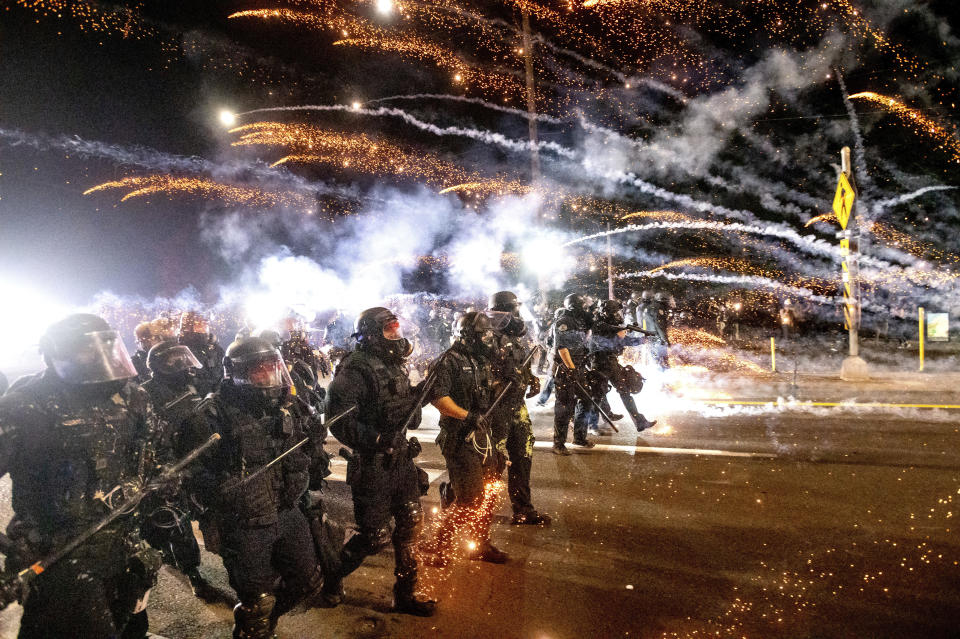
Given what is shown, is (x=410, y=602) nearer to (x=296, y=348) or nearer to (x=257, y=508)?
(x=257, y=508)

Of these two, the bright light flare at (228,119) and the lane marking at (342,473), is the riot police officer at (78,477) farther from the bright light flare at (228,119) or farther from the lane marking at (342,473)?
the bright light flare at (228,119)

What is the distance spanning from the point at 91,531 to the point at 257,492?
0.74 m

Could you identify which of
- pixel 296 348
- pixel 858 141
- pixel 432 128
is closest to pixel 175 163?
pixel 432 128

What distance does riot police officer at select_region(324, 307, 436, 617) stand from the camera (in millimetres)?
3449

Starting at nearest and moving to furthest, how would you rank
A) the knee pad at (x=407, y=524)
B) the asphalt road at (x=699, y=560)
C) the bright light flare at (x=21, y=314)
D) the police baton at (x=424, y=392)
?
the asphalt road at (x=699, y=560)
the knee pad at (x=407, y=524)
the police baton at (x=424, y=392)
the bright light flare at (x=21, y=314)

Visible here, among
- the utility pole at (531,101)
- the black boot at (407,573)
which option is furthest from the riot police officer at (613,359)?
the utility pole at (531,101)

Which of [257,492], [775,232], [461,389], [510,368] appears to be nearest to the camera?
[257,492]

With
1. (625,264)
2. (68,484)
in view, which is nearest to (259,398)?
(68,484)

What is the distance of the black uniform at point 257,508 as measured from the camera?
2.82 m

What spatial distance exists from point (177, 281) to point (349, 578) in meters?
31.8

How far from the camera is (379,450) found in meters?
3.49

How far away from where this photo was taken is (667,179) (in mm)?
27094

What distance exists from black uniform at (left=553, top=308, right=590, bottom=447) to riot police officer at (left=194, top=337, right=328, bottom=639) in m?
4.30

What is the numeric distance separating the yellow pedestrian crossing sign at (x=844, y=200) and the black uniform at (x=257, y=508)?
14262mm
